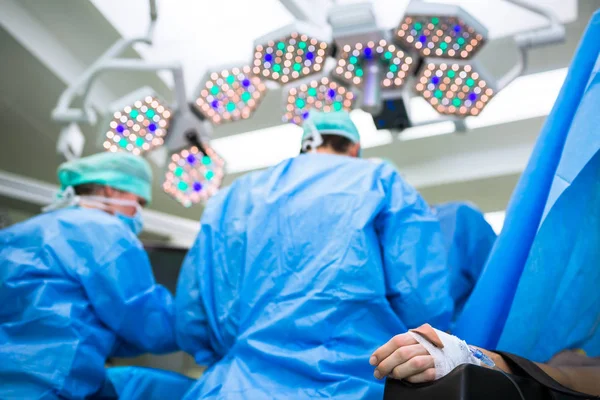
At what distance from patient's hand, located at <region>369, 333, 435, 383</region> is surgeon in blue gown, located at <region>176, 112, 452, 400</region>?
18.3 inches

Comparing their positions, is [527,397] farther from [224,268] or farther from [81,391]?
[81,391]

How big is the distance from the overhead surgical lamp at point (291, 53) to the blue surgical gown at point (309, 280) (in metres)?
1.07

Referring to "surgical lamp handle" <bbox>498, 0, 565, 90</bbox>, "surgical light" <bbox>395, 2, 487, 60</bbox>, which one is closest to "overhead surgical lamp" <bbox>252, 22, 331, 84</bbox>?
"surgical light" <bbox>395, 2, 487, 60</bbox>

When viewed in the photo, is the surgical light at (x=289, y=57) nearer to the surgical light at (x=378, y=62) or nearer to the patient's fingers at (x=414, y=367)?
the surgical light at (x=378, y=62)

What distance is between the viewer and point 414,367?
1.07 m

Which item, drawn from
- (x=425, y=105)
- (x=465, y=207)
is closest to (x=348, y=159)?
(x=465, y=207)

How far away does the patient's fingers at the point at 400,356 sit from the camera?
109 cm

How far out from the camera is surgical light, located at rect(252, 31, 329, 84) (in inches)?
118

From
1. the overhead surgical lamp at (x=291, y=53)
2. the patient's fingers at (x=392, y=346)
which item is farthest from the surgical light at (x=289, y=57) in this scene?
the patient's fingers at (x=392, y=346)

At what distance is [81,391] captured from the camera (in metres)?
2.09

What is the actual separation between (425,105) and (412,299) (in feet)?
10.6

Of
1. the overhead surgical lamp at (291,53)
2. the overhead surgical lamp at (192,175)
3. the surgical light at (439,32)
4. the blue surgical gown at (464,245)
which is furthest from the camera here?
the overhead surgical lamp at (192,175)

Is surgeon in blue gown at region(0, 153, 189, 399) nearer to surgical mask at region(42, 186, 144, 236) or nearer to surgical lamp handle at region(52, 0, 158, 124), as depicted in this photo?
surgical mask at region(42, 186, 144, 236)

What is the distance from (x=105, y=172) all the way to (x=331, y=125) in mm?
1077
